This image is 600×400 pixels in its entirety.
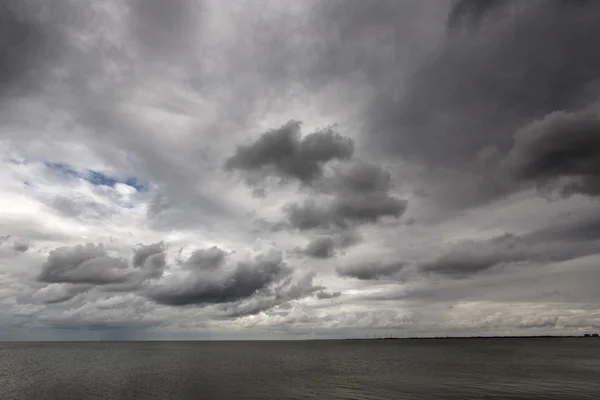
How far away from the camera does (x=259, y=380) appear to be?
8925 centimetres

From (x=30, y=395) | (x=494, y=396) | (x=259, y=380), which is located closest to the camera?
(x=494, y=396)

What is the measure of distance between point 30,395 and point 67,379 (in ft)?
87.3

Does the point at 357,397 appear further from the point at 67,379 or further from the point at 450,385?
the point at 67,379

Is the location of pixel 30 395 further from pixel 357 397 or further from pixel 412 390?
pixel 412 390

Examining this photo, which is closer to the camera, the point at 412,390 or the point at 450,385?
the point at 412,390

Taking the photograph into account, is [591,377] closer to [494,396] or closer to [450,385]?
[450,385]

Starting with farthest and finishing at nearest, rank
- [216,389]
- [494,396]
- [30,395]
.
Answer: [216,389], [30,395], [494,396]

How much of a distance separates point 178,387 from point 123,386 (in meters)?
12.0

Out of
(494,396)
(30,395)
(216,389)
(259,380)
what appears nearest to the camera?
(494,396)

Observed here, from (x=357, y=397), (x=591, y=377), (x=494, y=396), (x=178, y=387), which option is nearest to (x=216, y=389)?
(x=178, y=387)

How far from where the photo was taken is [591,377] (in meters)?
90.9

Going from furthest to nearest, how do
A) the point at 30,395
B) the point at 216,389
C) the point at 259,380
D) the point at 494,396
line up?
the point at 259,380, the point at 216,389, the point at 30,395, the point at 494,396

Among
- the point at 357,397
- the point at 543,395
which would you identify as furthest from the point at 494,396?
the point at 357,397

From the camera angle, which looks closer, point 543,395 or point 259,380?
point 543,395
